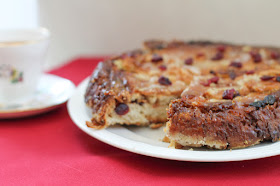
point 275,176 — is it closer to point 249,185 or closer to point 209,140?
point 249,185

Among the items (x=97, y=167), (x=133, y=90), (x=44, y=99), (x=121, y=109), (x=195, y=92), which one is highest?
(x=195, y=92)

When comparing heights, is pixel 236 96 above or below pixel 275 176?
above

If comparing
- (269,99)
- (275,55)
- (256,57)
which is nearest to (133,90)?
(269,99)

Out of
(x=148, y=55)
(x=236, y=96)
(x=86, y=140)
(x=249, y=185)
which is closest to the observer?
(x=249, y=185)

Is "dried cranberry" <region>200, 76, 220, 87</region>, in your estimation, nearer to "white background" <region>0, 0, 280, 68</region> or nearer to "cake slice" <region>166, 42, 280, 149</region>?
"cake slice" <region>166, 42, 280, 149</region>

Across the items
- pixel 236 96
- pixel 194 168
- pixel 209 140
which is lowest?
pixel 194 168

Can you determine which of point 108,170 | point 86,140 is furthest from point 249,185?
point 86,140

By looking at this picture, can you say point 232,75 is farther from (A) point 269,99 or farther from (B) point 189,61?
(A) point 269,99
